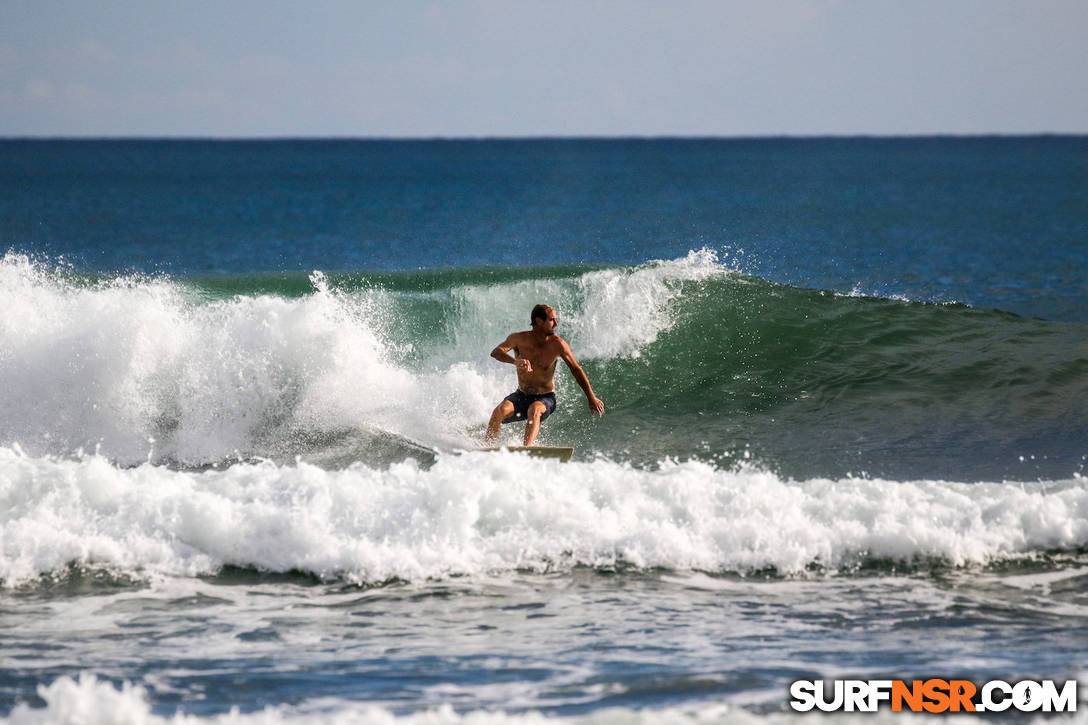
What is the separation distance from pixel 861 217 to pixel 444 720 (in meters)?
43.2

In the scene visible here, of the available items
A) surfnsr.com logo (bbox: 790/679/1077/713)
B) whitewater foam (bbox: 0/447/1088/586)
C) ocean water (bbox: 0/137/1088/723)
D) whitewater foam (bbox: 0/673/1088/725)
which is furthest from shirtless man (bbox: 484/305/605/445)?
whitewater foam (bbox: 0/673/1088/725)

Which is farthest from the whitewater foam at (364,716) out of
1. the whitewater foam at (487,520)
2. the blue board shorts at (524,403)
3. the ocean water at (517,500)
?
the blue board shorts at (524,403)

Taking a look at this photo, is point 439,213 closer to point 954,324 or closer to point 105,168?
point 954,324

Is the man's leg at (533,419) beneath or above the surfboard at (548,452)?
above

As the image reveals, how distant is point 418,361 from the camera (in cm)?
1320

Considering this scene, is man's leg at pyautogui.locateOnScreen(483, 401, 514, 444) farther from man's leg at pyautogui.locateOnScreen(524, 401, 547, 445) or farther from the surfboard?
the surfboard

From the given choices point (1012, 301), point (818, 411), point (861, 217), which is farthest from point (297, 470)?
point (861, 217)

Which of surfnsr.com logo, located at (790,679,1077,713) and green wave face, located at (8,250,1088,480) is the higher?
green wave face, located at (8,250,1088,480)

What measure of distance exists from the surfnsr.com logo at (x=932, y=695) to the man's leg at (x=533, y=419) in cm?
443

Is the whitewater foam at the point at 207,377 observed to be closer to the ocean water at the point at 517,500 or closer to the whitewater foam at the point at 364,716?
the ocean water at the point at 517,500

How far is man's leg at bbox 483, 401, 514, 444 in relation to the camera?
9.88 meters

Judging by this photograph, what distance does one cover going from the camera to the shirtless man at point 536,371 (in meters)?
9.90

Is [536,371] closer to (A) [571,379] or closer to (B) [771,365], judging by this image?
(A) [571,379]

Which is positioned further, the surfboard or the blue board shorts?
the blue board shorts
